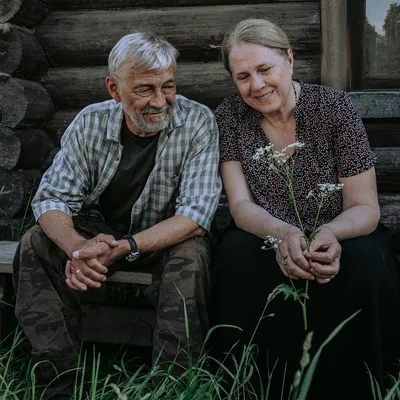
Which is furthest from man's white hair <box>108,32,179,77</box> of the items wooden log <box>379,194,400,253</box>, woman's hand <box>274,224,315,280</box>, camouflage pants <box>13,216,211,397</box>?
wooden log <box>379,194,400,253</box>

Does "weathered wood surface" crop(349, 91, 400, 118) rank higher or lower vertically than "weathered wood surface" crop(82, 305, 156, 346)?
higher

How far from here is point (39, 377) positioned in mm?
2602

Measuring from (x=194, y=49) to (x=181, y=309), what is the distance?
1715 millimetres

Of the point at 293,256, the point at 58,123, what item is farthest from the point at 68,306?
the point at 58,123

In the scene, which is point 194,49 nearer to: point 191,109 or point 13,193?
point 191,109

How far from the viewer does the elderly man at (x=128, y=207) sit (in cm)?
259

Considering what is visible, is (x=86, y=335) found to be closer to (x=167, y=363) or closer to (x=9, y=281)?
(x=9, y=281)

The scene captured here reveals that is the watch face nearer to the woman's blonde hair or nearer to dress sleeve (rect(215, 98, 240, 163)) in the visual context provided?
dress sleeve (rect(215, 98, 240, 163))

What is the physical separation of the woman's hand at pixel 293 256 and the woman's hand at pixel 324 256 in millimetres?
24

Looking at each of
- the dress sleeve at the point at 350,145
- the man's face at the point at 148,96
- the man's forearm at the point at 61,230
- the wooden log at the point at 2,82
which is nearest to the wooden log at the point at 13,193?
the wooden log at the point at 2,82

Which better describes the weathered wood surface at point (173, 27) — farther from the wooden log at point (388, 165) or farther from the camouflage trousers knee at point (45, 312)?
the camouflage trousers knee at point (45, 312)

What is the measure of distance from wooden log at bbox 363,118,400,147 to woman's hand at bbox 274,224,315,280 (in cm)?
127

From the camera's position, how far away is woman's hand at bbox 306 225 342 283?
2350 millimetres

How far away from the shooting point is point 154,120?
2.78 metres
